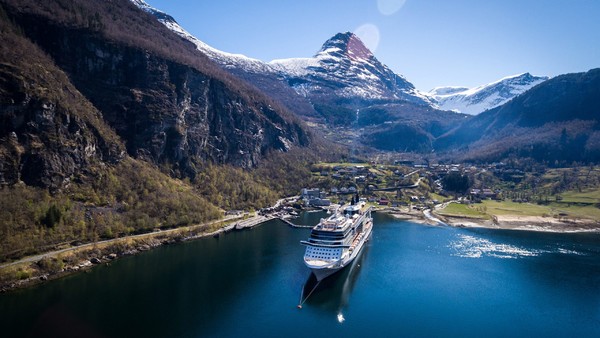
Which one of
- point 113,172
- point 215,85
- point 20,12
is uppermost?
point 20,12

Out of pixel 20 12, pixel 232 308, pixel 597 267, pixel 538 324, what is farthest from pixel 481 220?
pixel 20 12

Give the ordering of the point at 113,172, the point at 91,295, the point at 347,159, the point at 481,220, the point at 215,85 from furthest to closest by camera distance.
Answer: the point at 347,159 → the point at 215,85 → the point at 481,220 → the point at 113,172 → the point at 91,295

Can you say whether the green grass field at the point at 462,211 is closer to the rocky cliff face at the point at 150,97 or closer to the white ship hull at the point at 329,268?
the white ship hull at the point at 329,268

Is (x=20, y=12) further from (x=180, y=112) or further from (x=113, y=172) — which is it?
(x=113, y=172)

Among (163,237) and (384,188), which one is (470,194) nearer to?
(384,188)

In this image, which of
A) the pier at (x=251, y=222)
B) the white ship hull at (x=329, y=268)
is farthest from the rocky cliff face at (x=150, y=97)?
the white ship hull at (x=329, y=268)

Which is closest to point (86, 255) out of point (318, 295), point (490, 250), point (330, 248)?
point (318, 295)
